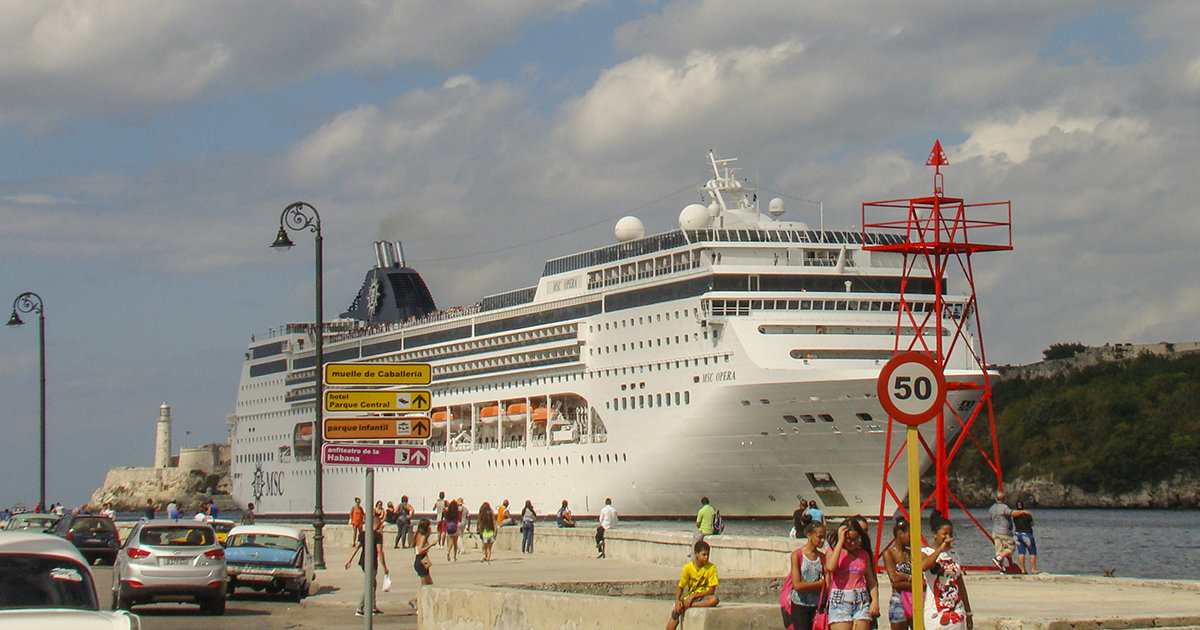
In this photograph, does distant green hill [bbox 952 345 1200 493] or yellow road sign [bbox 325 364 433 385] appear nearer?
yellow road sign [bbox 325 364 433 385]

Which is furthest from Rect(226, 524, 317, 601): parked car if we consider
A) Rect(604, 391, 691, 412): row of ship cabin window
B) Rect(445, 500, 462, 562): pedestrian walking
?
Rect(604, 391, 691, 412): row of ship cabin window

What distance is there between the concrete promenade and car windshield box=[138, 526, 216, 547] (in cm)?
229

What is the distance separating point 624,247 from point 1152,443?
47716 mm

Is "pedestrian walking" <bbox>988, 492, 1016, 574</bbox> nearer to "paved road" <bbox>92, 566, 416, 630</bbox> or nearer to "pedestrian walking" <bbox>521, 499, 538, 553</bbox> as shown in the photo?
"paved road" <bbox>92, 566, 416, 630</bbox>

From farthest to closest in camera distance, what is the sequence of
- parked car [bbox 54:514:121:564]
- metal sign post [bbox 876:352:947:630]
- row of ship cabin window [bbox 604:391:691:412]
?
row of ship cabin window [bbox 604:391:691:412] < parked car [bbox 54:514:121:564] < metal sign post [bbox 876:352:947:630]

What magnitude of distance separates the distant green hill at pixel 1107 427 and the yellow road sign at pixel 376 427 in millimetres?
83478

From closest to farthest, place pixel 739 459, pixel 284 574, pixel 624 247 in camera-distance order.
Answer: pixel 284 574
pixel 739 459
pixel 624 247

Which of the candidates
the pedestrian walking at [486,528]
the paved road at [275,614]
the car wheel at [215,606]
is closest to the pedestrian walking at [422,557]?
the paved road at [275,614]

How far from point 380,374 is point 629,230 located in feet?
155

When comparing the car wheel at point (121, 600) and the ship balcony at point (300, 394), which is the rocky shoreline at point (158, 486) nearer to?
the ship balcony at point (300, 394)

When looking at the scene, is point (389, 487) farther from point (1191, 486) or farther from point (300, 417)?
point (1191, 486)

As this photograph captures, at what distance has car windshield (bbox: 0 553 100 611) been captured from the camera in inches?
372

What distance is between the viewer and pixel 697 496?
51.8 metres

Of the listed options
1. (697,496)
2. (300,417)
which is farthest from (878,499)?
(300,417)
